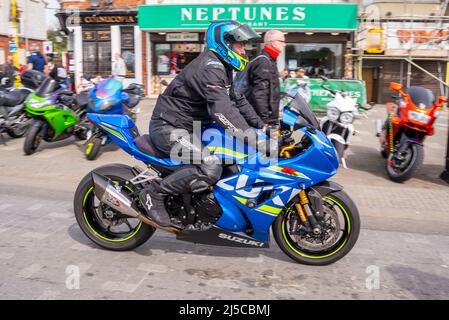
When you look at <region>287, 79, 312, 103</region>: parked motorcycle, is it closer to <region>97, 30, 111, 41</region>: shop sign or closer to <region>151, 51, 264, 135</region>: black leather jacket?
<region>151, 51, 264, 135</region>: black leather jacket

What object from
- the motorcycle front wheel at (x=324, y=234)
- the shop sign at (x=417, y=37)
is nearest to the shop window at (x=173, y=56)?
the shop sign at (x=417, y=37)

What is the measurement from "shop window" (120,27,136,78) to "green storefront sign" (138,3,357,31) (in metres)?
1.90

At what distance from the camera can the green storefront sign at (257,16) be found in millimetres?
19047

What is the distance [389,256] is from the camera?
4.36 meters

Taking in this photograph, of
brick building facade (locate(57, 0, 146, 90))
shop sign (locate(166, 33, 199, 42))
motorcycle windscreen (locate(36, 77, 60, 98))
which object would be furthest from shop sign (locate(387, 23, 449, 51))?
motorcycle windscreen (locate(36, 77, 60, 98))

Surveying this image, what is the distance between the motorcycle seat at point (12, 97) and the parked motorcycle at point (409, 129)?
722 centimetres

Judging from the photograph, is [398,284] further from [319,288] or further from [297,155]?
[297,155]

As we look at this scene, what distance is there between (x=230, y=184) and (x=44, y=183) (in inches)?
165

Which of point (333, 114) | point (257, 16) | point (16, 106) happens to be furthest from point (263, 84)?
point (257, 16)

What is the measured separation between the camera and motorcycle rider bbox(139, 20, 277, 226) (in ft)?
11.9

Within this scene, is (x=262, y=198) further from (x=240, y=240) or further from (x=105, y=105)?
(x=105, y=105)

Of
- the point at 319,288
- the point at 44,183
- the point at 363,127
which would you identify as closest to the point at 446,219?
the point at 319,288

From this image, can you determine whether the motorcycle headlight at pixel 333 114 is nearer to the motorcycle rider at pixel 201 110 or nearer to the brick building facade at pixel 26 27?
the motorcycle rider at pixel 201 110

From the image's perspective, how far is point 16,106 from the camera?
31.5ft
